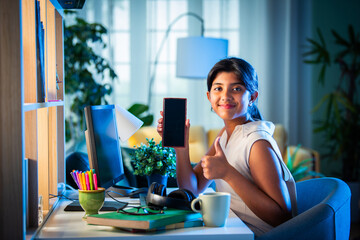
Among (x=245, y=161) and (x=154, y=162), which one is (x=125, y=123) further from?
(x=245, y=161)

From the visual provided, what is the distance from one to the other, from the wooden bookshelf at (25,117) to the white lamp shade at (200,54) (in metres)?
1.86

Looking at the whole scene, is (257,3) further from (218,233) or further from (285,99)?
(218,233)

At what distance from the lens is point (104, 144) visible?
4.85ft

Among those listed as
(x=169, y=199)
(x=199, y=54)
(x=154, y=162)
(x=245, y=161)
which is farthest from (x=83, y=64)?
(x=169, y=199)

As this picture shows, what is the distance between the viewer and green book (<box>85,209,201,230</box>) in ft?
3.74

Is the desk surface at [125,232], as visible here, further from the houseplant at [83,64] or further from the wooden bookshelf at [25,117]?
the houseplant at [83,64]

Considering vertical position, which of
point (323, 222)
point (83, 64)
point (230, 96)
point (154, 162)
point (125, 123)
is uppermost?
point (83, 64)

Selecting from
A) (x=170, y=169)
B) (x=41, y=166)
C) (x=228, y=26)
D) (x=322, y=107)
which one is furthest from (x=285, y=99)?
(x=41, y=166)

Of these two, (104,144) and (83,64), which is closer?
(104,144)

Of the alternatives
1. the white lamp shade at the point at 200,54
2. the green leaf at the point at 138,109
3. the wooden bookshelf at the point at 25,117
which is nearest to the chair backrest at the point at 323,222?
the wooden bookshelf at the point at 25,117

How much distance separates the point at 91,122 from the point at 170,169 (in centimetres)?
46

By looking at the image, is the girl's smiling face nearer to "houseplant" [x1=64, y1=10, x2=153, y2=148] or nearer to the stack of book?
the stack of book

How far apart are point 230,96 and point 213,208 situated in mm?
485

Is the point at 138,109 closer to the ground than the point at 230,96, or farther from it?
closer to the ground
